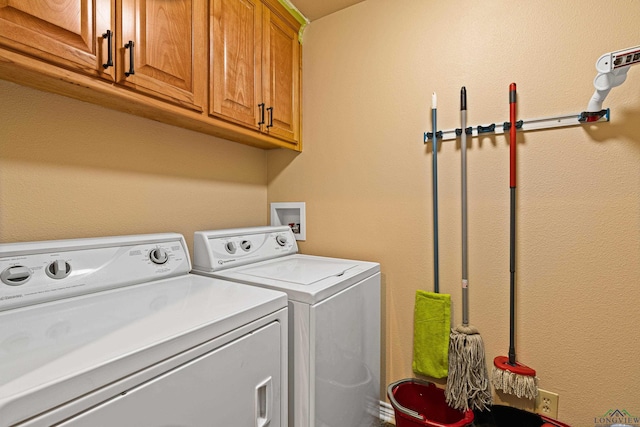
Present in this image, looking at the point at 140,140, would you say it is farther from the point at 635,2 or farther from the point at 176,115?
the point at 635,2

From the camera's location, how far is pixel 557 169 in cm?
128

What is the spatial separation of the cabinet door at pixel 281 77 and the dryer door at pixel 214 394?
1205mm

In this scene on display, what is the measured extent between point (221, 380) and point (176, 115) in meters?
1.07

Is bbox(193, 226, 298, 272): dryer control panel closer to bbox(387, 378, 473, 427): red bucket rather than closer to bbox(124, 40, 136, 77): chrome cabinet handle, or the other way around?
bbox(124, 40, 136, 77): chrome cabinet handle

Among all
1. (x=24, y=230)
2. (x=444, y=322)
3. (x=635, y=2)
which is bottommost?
(x=444, y=322)

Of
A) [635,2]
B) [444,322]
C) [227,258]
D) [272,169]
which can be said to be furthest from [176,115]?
[635,2]

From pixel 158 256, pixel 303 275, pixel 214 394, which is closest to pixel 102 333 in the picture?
pixel 214 394

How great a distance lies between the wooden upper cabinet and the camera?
1.34 metres

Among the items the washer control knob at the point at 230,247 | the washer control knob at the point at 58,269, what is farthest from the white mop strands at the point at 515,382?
the washer control knob at the point at 58,269

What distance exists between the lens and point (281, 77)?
5.74 feet

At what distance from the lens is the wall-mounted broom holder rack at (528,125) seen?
1212 mm

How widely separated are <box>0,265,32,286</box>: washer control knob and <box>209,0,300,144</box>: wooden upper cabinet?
887 millimetres

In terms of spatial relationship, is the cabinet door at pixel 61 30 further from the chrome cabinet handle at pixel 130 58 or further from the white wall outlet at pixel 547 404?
the white wall outlet at pixel 547 404

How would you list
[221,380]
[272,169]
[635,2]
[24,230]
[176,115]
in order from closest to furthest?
[221,380] < [24,230] < [635,2] < [176,115] < [272,169]
